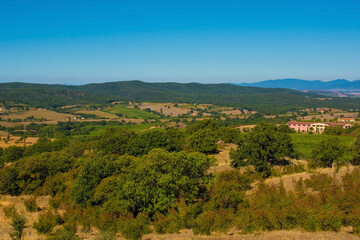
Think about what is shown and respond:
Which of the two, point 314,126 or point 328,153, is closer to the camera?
point 328,153

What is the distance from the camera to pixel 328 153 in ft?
111

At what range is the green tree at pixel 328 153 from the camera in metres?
33.6

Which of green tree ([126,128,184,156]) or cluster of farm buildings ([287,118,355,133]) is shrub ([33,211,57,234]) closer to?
green tree ([126,128,184,156])

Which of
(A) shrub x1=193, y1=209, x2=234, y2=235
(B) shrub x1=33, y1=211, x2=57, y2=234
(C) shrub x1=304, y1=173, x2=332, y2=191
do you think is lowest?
(B) shrub x1=33, y1=211, x2=57, y2=234

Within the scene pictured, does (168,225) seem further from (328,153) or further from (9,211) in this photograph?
(328,153)

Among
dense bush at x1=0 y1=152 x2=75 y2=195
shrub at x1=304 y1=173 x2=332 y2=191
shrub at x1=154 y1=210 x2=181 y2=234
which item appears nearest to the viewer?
shrub at x1=154 y1=210 x2=181 y2=234

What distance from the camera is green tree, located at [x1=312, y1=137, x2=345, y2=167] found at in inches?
1324

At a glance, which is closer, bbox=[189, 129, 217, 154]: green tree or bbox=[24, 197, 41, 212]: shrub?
bbox=[24, 197, 41, 212]: shrub

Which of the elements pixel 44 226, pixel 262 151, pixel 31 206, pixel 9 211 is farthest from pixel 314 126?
pixel 44 226

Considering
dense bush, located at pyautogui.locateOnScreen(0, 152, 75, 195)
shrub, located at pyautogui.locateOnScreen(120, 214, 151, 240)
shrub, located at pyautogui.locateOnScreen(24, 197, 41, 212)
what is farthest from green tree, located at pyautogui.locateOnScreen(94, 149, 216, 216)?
dense bush, located at pyautogui.locateOnScreen(0, 152, 75, 195)

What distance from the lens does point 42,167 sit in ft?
116

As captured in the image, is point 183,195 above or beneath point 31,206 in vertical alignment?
above

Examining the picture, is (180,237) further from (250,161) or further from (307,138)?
(307,138)

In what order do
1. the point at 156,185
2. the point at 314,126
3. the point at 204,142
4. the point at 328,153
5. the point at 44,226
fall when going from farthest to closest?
the point at 314,126, the point at 204,142, the point at 328,153, the point at 156,185, the point at 44,226
